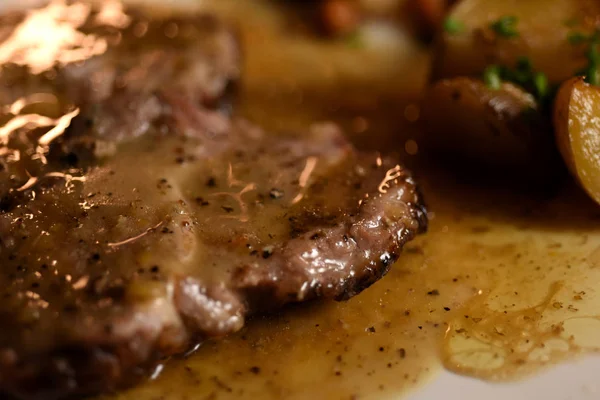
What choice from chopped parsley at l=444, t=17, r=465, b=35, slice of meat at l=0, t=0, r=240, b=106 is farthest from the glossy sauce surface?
slice of meat at l=0, t=0, r=240, b=106

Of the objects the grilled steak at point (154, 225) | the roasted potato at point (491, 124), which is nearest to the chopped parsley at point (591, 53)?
the roasted potato at point (491, 124)

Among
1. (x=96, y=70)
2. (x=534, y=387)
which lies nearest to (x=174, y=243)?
(x=534, y=387)

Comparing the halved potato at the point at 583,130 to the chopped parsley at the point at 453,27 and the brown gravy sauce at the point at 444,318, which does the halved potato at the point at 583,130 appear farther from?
the chopped parsley at the point at 453,27

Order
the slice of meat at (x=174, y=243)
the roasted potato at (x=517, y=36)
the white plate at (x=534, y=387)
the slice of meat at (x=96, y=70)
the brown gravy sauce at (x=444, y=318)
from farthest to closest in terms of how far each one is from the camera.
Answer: the roasted potato at (x=517, y=36) < the slice of meat at (x=96, y=70) < the brown gravy sauce at (x=444, y=318) < the white plate at (x=534, y=387) < the slice of meat at (x=174, y=243)

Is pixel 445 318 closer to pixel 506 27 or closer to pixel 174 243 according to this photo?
pixel 174 243

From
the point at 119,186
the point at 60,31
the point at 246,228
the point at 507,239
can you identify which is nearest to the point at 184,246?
the point at 246,228

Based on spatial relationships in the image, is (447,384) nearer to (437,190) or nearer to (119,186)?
(437,190)
